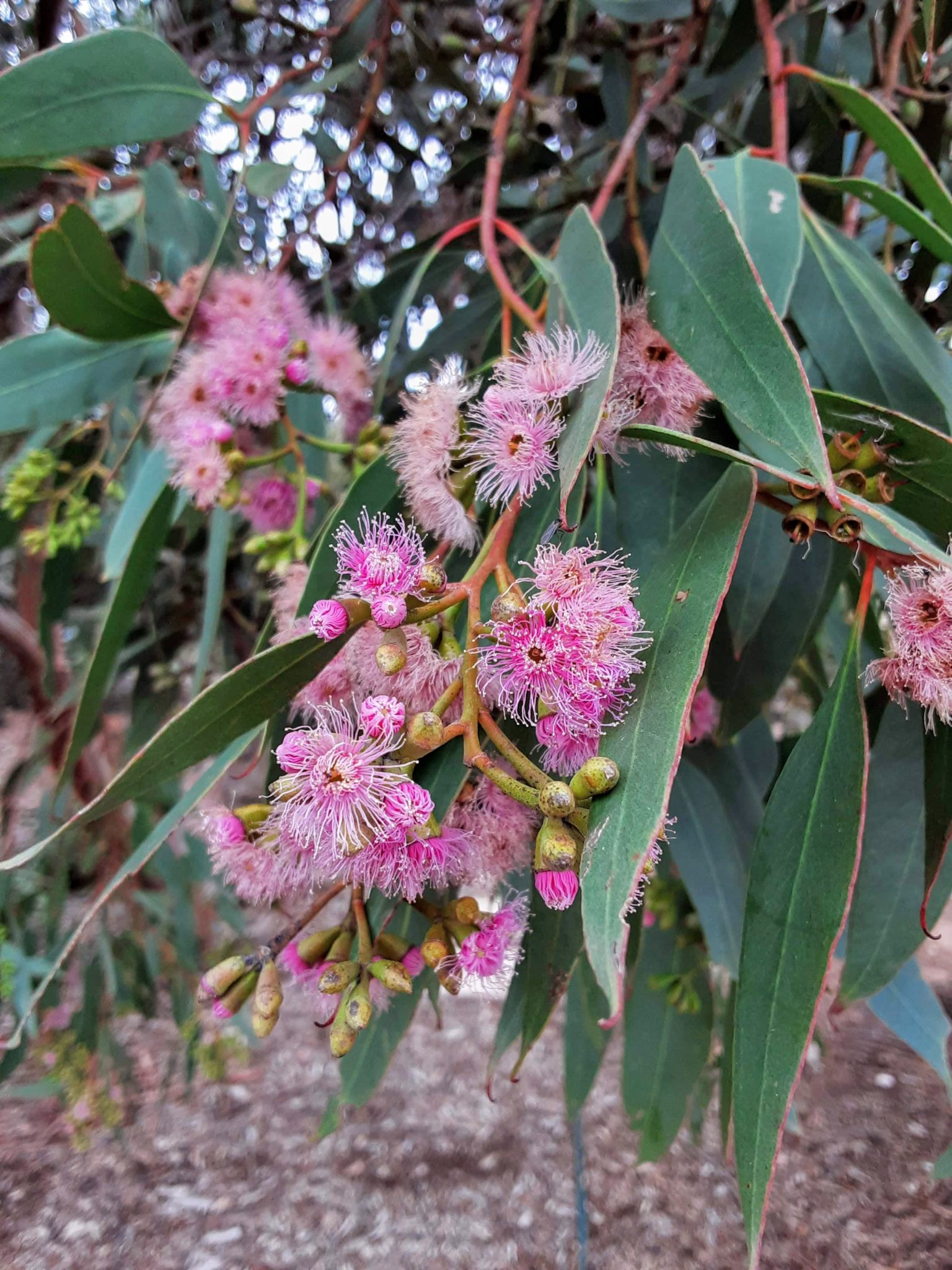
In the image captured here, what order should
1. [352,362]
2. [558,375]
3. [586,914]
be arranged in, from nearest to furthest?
[586,914] < [558,375] < [352,362]

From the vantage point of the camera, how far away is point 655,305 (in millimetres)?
638

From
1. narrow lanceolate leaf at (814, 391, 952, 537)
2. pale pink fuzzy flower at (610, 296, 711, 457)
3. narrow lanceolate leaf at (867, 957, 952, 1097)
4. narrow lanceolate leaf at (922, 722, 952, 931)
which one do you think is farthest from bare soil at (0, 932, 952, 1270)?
pale pink fuzzy flower at (610, 296, 711, 457)

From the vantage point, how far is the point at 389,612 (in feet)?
1.59

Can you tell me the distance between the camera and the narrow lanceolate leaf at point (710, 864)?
37.5 inches

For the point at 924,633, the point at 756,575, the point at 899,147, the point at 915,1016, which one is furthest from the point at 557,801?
the point at 915,1016

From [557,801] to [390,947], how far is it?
0.24 m

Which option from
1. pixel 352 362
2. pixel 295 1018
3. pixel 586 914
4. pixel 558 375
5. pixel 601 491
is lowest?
pixel 295 1018

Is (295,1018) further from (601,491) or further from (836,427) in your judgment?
(836,427)

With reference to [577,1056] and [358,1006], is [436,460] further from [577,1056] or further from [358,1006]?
[577,1056]

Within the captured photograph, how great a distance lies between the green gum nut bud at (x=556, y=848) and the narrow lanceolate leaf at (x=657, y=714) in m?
0.02

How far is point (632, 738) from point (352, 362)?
812 millimetres

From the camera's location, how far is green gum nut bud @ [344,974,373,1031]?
1.74 ft

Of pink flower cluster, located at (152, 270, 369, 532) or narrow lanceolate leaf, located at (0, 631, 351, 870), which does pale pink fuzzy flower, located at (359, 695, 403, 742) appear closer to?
narrow lanceolate leaf, located at (0, 631, 351, 870)

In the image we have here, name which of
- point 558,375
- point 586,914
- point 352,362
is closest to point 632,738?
point 586,914
